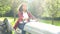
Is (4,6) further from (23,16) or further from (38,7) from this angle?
(38,7)

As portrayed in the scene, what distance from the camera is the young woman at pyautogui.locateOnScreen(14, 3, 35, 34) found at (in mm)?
2559

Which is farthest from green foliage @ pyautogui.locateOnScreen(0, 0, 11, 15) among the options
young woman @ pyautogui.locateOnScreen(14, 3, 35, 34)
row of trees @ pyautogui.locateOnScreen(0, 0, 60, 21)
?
young woman @ pyautogui.locateOnScreen(14, 3, 35, 34)

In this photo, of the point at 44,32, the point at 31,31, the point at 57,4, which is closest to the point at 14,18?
the point at 31,31

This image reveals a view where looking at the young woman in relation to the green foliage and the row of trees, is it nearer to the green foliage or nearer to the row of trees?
the row of trees

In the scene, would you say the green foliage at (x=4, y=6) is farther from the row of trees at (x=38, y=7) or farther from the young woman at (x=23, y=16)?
the young woman at (x=23, y=16)

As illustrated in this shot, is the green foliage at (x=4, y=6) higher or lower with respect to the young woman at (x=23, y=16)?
higher

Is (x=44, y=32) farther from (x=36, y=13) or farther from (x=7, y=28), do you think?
(x=7, y=28)

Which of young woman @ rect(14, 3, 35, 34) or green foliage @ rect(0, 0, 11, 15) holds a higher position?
green foliage @ rect(0, 0, 11, 15)

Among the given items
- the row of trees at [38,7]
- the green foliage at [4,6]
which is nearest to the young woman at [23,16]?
the row of trees at [38,7]

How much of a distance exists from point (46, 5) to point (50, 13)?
13 cm

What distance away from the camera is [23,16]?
2.58 metres

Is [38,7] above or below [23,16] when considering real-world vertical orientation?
above

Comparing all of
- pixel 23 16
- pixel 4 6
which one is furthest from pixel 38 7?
pixel 4 6

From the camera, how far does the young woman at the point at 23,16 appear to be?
8.39 feet
